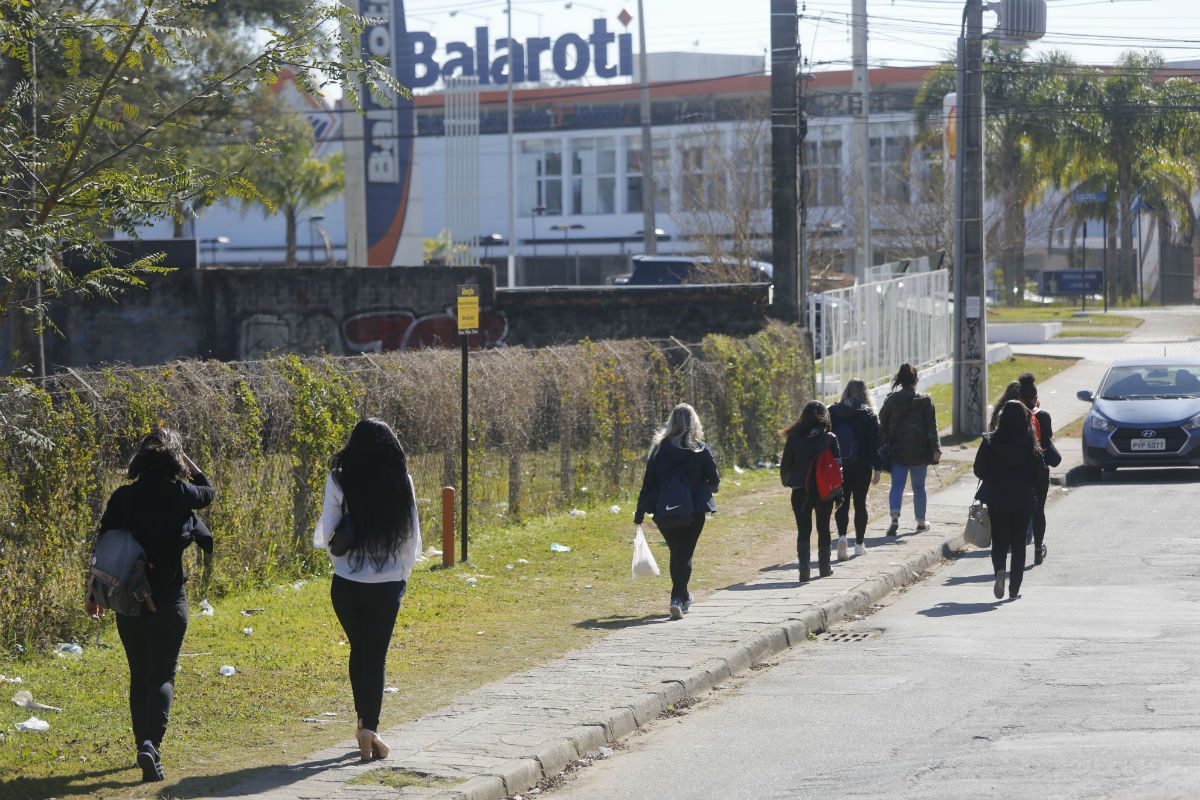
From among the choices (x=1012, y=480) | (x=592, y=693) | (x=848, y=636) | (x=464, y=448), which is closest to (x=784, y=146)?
(x=464, y=448)

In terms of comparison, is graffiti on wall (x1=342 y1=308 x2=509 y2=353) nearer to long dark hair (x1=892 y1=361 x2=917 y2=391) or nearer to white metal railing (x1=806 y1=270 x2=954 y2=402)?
white metal railing (x1=806 y1=270 x2=954 y2=402)

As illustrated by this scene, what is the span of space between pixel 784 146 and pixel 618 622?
42.5 feet

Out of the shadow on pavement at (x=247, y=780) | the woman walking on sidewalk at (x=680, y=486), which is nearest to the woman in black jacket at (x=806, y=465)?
the woman walking on sidewalk at (x=680, y=486)

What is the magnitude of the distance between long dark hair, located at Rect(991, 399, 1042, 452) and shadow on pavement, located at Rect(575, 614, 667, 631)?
3190mm

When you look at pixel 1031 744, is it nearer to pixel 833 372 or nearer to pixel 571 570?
pixel 571 570

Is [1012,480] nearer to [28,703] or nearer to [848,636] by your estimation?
[848,636]

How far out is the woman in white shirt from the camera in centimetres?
673

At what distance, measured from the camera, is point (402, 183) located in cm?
3503

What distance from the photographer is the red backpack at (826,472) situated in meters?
11.8

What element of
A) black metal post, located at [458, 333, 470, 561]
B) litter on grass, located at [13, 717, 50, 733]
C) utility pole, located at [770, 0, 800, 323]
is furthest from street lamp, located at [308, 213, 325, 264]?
litter on grass, located at [13, 717, 50, 733]

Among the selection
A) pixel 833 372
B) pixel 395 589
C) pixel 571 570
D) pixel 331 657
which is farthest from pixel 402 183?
pixel 395 589

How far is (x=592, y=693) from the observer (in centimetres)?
818

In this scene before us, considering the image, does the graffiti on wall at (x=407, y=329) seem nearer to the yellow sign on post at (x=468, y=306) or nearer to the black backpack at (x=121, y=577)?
the yellow sign on post at (x=468, y=306)

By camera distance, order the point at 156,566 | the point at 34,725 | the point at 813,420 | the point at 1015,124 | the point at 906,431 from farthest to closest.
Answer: the point at 1015,124 → the point at 906,431 → the point at 813,420 → the point at 34,725 → the point at 156,566
